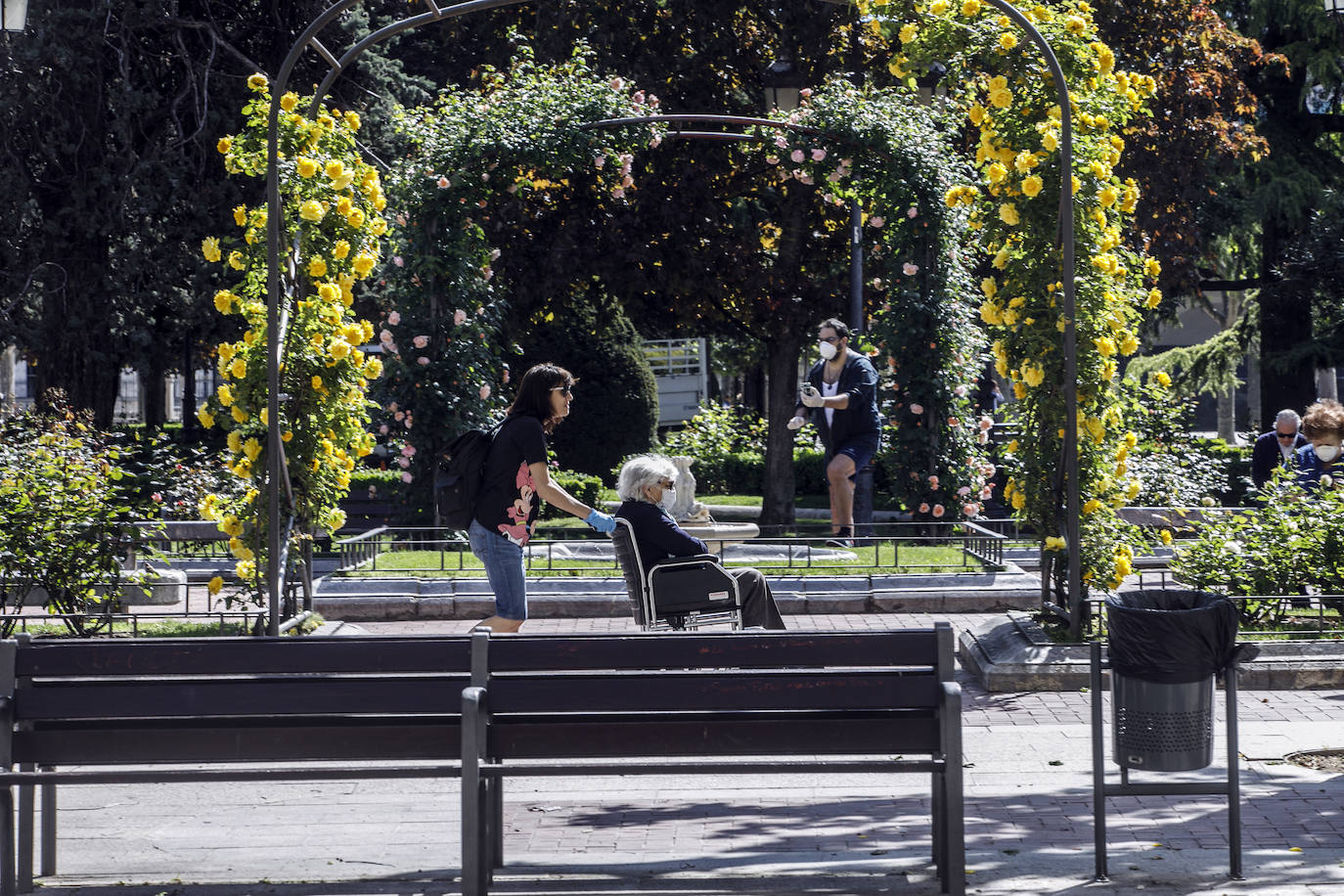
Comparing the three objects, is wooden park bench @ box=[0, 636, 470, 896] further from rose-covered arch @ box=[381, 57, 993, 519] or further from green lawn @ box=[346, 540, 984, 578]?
rose-covered arch @ box=[381, 57, 993, 519]

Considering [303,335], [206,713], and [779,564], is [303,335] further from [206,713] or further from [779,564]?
[206,713]

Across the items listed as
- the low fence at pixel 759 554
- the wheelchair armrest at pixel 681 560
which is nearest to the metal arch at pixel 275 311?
the low fence at pixel 759 554

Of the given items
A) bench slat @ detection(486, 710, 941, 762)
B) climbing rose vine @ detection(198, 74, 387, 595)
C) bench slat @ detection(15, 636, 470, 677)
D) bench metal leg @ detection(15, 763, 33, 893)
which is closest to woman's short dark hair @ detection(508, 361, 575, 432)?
climbing rose vine @ detection(198, 74, 387, 595)

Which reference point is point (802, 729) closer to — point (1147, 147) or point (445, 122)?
point (445, 122)

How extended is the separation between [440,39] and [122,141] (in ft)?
24.5

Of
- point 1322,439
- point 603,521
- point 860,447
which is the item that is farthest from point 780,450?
point 603,521

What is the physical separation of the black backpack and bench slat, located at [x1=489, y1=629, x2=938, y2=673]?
2.87m

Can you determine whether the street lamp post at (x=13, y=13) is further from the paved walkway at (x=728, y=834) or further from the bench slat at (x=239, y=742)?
the bench slat at (x=239, y=742)

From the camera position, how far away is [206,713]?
5000mm

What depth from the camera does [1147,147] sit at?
21.2 metres

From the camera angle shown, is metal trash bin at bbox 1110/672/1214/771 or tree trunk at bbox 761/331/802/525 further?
tree trunk at bbox 761/331/802/525

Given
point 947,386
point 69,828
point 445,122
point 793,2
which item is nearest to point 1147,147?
point 793,2

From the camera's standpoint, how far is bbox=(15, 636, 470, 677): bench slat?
16.7ft

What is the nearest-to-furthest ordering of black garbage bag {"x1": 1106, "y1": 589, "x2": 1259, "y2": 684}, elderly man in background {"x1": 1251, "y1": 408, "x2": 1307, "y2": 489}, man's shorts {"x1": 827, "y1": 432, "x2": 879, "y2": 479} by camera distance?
black garbage bag {"x1": 1106, "y1": 589, "x2": 1259, "y2": 684}
elderly man in background {"x1": 1251, "y1": 408, "x2": 1307, "y2": 489}
man's shorts {"x1": 827, "y1": 432, "x2": 879, "y2": 479}
